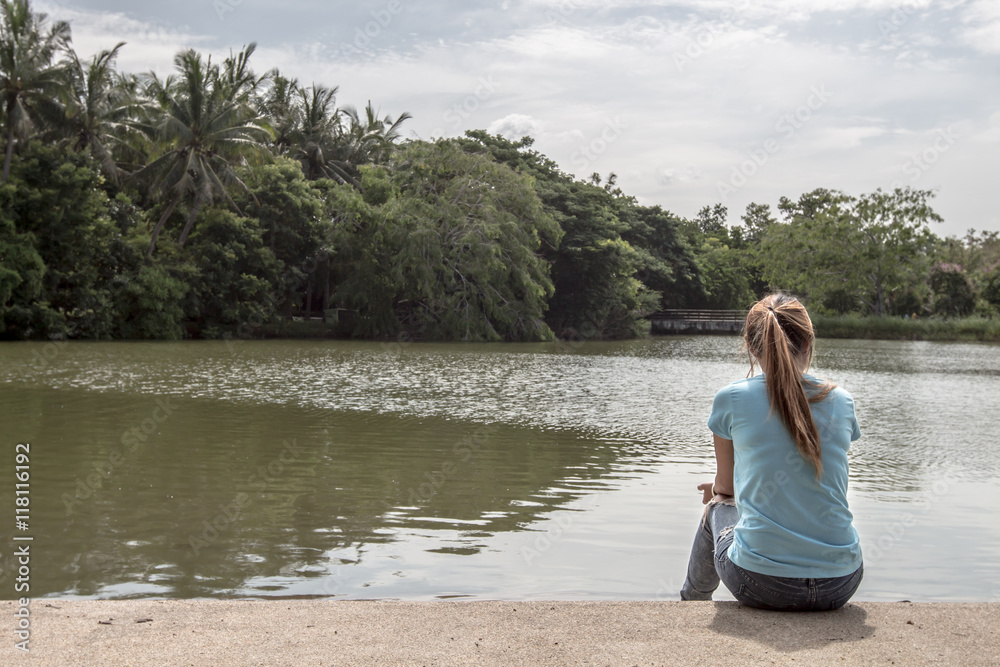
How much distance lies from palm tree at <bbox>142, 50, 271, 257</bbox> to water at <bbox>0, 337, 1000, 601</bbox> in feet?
47.9

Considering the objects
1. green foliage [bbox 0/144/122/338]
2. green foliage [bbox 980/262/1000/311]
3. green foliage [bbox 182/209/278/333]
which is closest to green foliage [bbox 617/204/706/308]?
green foliage [bbox 980/262/1000/311]

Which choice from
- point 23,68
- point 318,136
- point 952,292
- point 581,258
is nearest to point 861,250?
point 952,292

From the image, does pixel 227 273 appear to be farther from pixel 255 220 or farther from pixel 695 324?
pixel 695 324

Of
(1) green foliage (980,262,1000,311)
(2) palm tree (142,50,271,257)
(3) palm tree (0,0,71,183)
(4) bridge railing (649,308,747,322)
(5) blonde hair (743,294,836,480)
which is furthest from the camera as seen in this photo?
(4) bridge railing (649,308,747,322)

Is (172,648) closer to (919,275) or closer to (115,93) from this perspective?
(115,93)

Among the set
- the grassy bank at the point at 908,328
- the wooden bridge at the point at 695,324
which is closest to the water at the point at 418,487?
the grassy bank at the point at 908,328

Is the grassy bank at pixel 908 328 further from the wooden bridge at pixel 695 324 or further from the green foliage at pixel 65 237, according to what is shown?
the green foliage at pixel 65 237

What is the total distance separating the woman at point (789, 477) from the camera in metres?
2.57

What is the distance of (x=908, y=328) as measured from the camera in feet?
135

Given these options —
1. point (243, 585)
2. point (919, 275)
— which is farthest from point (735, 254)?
point (243, 585)

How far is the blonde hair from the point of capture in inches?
100

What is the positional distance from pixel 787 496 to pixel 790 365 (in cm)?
41

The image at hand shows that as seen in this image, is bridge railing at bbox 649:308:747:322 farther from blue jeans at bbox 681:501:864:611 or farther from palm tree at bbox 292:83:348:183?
blue jeans at bbox 681:501:864:611

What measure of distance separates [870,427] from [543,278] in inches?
909
